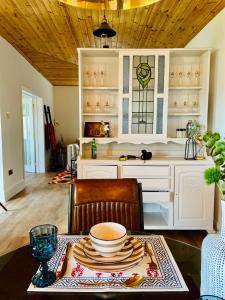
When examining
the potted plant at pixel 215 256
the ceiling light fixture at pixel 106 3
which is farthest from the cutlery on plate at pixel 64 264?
the ceiling light fixture at pixel 106 3

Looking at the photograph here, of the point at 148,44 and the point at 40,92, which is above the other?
the point at 148,44

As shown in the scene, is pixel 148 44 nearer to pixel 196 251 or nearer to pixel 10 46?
pixel 10 46

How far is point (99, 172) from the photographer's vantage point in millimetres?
2951

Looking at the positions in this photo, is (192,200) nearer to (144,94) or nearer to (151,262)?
(144,94)

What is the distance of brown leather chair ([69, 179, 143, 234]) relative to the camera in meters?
1.39

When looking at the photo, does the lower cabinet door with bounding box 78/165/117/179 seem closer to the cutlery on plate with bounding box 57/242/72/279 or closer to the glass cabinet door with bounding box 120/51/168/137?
the glass cabinet door with bounding box 120/51/168/137

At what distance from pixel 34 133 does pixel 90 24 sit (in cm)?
379

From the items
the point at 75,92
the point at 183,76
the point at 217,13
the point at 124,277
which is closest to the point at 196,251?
the point at 124,277

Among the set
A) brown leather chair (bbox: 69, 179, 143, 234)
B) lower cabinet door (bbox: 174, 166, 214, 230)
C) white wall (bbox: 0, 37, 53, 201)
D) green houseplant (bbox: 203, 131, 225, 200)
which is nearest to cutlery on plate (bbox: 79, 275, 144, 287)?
green houseplant (bbox: 203, 131, 225, 200)

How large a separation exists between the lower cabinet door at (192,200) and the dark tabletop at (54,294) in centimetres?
186

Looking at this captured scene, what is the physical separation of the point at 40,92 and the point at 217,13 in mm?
4634

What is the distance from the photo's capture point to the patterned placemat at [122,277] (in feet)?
2.60

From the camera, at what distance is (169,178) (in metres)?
2.92

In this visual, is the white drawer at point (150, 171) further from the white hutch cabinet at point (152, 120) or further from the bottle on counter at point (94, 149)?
the bottle on counter at point (94, 149)
